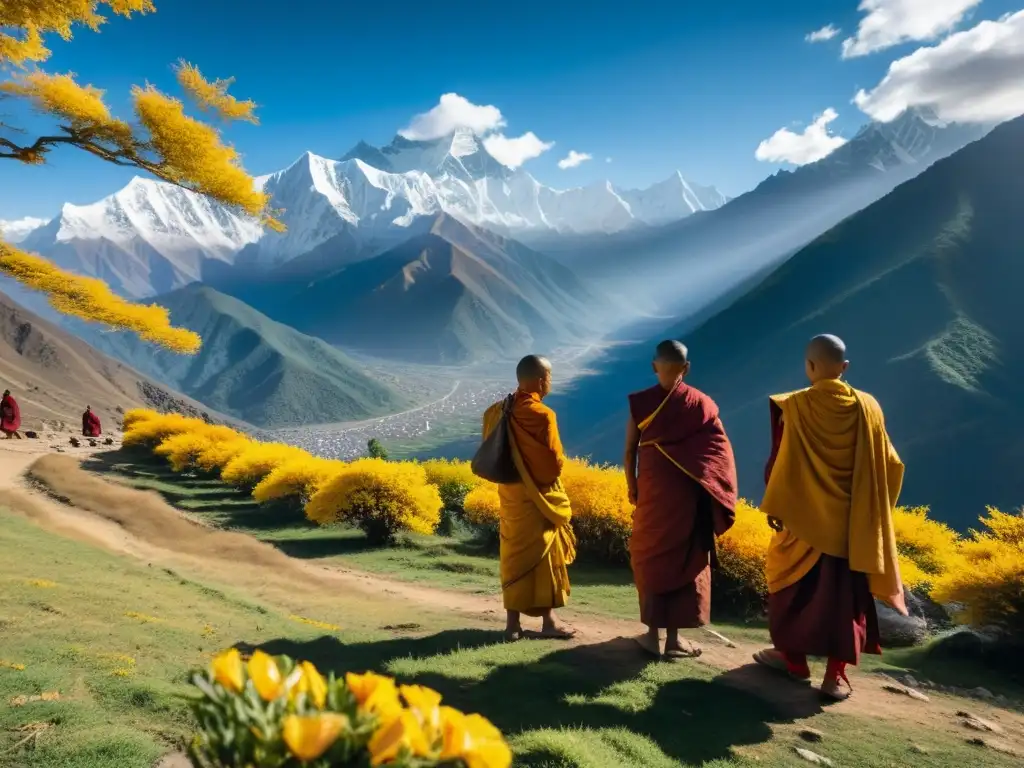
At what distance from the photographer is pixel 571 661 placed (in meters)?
5.75

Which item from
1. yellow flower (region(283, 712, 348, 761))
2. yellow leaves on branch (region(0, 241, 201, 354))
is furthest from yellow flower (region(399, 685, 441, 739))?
yellow leaves on branch (region(0, 241, 201, 354))

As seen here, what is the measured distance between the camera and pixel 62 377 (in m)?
84.3

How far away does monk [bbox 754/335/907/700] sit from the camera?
5.35 metres

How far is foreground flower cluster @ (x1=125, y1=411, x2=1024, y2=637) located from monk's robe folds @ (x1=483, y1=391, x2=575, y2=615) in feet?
12.6

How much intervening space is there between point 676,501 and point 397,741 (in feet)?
15.8

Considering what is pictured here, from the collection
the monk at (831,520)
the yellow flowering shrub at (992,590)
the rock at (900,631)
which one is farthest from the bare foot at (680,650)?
the yellow flowering shrub at (992,590)

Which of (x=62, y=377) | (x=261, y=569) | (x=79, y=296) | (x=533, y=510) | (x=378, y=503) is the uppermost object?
(x=62, y=377)

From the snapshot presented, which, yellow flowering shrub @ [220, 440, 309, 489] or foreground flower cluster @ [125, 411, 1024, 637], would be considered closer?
foreground flower cluster @ [125, 411, 1024, 637]

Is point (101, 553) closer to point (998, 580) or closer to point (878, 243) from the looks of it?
point (998, 580)

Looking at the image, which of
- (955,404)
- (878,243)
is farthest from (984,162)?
(955,404)

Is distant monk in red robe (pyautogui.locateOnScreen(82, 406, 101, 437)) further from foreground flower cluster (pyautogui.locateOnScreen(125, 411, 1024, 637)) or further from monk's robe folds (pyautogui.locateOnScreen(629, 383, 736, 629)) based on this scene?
monk's robe folds (pyautogui.locateOnScreen(629, 383, 736, 629))

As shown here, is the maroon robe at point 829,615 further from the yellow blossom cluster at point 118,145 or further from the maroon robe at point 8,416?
the maroon robe at point 8,416

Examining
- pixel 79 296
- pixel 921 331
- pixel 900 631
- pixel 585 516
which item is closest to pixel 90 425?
pixel 79 296

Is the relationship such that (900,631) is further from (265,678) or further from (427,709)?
(265,678)
